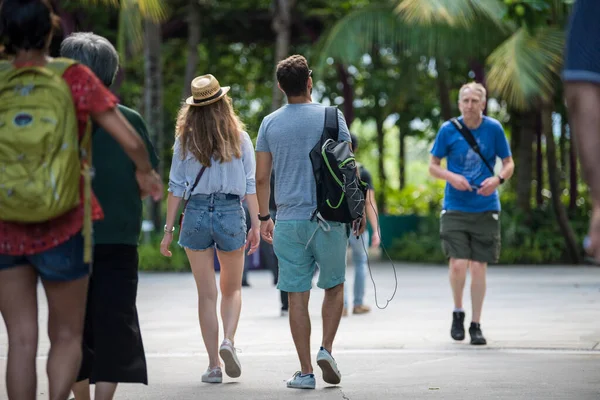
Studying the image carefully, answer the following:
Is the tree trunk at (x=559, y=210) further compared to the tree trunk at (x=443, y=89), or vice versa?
the tree trunk at (x=443, y=89)

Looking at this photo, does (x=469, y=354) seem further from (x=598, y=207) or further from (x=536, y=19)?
(x=536, y=19)

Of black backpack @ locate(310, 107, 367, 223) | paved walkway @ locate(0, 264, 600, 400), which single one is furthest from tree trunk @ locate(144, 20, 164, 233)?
black backpack @ locate(310, 107, 367, 223)

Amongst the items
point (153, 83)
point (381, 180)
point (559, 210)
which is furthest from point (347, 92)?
point (559, 210)

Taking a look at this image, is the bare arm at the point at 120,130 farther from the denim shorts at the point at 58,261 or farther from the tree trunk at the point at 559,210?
the tree trunk at the point at 559,210

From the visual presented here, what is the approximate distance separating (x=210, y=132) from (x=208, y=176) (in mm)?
270

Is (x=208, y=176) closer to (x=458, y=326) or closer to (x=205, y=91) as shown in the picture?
(x=205, y=91)

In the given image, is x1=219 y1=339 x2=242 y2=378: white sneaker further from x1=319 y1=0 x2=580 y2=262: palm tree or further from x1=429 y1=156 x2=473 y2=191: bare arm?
x1=319 y1=0 x2=580 y2=262: palm tree

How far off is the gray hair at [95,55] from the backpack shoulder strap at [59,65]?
742 mm

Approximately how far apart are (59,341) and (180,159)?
2747 millimetres

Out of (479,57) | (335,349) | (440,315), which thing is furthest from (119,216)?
(479,57)

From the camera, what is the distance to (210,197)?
288 inches

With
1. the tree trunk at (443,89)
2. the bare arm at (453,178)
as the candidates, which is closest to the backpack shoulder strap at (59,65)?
the bare arm at (453,178)

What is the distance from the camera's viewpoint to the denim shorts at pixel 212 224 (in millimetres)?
7254

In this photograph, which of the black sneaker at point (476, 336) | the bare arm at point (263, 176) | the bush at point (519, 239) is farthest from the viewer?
the bush at point (519, 239)
